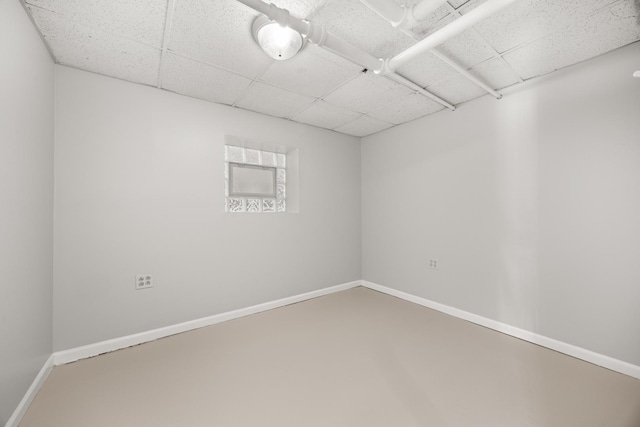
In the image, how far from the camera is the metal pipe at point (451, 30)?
1.31 m

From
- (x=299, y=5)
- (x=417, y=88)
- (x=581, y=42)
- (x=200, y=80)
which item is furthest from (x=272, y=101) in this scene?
(x=581, y=42)

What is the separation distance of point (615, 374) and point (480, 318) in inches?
36.8

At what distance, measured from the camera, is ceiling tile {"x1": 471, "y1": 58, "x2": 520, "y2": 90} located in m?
2.05

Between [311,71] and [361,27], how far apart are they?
1.94ft

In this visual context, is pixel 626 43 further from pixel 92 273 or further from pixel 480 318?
pixel 92 273

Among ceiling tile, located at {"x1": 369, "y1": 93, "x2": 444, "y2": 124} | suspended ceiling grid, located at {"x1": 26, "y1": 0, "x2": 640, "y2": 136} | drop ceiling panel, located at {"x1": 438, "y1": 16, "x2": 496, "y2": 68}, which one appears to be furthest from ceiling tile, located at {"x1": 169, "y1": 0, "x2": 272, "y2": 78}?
ceiling tile, located at {"x1": 369, "y1": 93, "x2": 444, "y2": 124}

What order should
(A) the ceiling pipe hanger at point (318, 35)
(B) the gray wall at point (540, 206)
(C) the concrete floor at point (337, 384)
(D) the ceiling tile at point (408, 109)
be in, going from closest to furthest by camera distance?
(A) the ceiling pipe hanger at point (318, 35) → (C) the concrete floor at point (337, 384) → (B) the gray wall at point (540, 206) → (D) the ceiling tile at point (408, 109)

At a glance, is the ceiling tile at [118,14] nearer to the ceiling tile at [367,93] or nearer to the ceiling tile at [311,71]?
the ceiling tile at [311,71]

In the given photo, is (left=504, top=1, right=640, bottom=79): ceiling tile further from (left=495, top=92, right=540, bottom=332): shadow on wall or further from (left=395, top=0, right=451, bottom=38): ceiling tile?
(left=395, top=0, right=451, bottom=38): ceiling tile

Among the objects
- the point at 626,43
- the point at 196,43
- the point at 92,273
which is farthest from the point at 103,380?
the point at 626,43

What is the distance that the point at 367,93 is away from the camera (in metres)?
2.54

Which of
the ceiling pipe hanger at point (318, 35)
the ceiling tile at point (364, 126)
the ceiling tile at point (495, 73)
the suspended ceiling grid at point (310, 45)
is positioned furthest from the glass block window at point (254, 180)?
the ceiling tile at point (495, 73)

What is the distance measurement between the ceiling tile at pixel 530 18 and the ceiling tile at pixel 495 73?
25 cm

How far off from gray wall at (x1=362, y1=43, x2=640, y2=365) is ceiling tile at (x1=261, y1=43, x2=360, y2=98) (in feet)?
4.90
